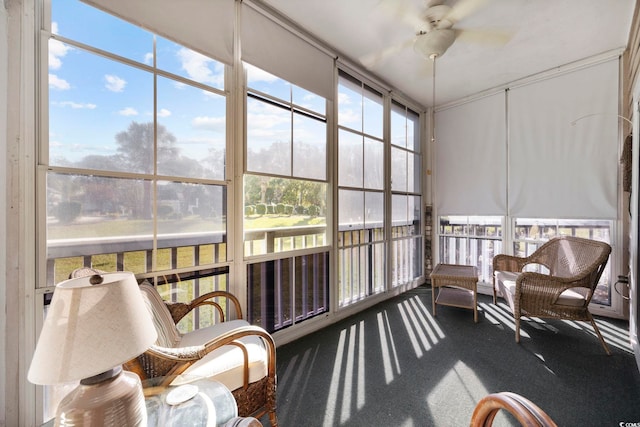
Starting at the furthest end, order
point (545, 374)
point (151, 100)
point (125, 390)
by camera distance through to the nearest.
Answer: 1. point (545, 374)
2. point (151, 100)
3. point (125, 390)

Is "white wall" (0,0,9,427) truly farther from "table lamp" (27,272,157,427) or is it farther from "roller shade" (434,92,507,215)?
"roller shade" (434,92,507,215)

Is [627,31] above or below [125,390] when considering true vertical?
above

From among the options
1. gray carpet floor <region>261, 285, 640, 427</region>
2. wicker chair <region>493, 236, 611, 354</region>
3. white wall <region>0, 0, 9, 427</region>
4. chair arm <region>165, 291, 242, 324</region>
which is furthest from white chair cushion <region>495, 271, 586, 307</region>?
white wall <region>0, 0, 9, 427</region>

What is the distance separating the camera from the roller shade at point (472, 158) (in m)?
3.72

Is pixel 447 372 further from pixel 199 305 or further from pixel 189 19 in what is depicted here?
pixel 189 19

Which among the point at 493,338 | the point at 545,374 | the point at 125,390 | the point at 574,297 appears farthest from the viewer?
the point at 493,338

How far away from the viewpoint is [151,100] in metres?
1.75

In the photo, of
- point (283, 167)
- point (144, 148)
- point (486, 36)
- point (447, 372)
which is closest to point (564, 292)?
point (447, 372)

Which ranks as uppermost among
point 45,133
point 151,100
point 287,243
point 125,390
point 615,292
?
point 151,100

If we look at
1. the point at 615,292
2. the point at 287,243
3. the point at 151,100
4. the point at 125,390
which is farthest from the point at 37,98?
the point at 615,292

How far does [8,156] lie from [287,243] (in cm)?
186

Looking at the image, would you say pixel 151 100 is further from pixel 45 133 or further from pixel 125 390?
pixel 125 390

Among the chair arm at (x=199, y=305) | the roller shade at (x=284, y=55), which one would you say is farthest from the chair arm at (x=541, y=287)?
the roller shade at (x=284, y=55)

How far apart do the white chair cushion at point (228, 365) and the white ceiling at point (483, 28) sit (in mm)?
Answer: 2667
